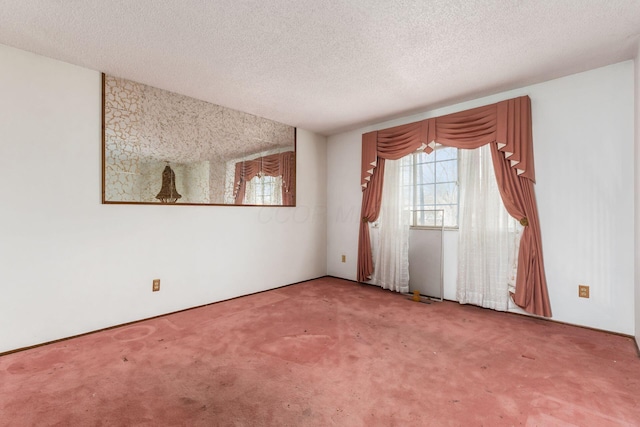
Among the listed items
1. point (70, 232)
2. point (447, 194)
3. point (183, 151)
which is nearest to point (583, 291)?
point (447, 194)

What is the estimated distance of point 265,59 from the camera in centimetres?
239

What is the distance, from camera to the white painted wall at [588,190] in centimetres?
242

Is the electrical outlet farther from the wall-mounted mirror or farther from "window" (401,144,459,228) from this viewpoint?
the wall-mounted mirror

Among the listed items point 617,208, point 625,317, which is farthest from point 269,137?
point 625,317

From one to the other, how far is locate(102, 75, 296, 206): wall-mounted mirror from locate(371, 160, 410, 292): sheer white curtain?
1520 mm

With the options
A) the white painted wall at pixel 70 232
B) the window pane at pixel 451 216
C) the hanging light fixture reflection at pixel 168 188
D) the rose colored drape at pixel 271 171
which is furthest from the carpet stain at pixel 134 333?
the window pane at pixel 451 216

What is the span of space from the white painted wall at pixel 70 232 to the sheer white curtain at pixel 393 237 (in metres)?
2.26

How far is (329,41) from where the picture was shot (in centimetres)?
213

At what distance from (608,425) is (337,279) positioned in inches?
134

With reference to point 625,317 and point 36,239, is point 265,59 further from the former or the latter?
point 625,317

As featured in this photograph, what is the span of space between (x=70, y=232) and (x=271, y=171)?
7.48 feet

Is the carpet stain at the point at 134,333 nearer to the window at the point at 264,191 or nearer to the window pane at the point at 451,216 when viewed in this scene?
the window at the point at 264,191

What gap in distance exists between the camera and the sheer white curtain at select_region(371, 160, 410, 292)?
377 centimetres

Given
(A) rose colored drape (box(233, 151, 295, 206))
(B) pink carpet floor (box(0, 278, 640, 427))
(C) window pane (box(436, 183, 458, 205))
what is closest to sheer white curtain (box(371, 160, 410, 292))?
(C) window pane (box(436, 183, 458, 205))
